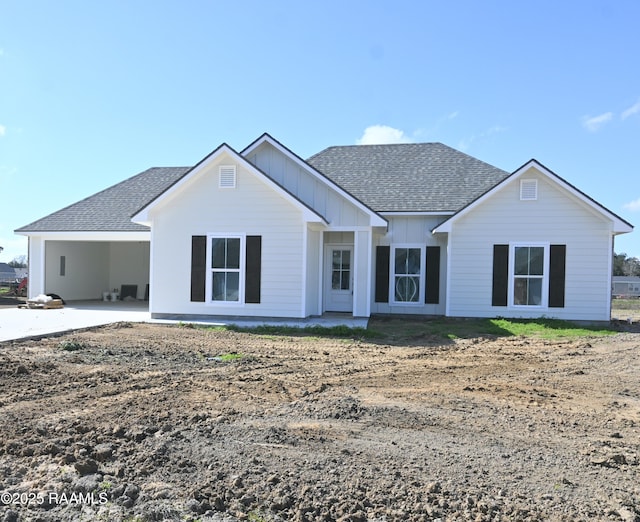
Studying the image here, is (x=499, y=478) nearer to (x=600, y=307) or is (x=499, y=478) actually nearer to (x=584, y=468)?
(x=584, y=468)

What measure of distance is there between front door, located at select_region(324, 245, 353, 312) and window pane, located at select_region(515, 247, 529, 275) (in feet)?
16.5

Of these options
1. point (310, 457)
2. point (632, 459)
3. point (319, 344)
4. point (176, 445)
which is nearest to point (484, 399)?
point (632, 459)

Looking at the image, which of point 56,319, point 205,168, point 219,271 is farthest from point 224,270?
point 56,319

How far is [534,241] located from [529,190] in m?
1.48

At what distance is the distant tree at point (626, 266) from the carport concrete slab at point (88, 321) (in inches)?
2160

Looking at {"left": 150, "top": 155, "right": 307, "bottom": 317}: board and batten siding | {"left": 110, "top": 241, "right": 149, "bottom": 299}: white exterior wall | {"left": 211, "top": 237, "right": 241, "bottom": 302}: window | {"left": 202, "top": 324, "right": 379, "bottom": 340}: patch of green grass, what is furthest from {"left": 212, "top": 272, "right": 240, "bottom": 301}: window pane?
{"left": 110, "top": 241, "right": 149, "bottom": 299}: white exterior wall

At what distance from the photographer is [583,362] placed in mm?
9039

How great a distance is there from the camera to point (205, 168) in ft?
46.4

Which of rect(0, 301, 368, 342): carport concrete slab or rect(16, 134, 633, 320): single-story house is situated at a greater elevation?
rect(16, 134, 633, 320): single-story house

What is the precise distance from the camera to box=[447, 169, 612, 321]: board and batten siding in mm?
14453

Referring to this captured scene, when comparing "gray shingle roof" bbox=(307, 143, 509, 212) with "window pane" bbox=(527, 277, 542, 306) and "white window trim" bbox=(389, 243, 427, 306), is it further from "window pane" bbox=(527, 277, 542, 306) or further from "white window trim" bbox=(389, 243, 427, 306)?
"window pane" bbox=(527, 277, 542, 306)

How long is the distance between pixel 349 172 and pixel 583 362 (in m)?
11.9

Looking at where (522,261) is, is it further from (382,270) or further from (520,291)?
(382,270)

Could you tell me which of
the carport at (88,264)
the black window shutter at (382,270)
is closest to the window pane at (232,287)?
the black window shutter at (382,270)
